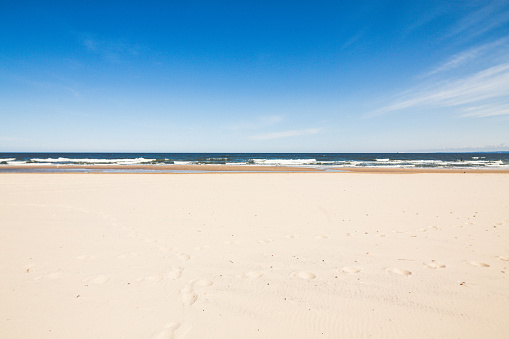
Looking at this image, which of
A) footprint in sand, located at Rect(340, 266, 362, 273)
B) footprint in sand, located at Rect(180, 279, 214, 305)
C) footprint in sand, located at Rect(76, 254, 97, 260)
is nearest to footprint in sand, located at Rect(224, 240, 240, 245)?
footprint in sand, located at Rect(180, 279, 214, 305)

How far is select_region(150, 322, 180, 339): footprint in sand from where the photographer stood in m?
2.45

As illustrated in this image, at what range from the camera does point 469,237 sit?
5.12 metres

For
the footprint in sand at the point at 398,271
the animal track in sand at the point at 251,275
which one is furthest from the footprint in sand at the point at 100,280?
the footprint in sand at the point at 398,271

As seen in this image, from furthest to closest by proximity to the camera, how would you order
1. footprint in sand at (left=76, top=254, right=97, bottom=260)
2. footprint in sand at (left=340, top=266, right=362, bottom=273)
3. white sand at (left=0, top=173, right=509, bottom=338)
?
footprint in sand at (left=76, top=254, right=97, bottom=260)
footprint in sand at (left=340, top=266, right=362, bottom=273)
white sand at (left=0, top=173, right=509, bottom=338)

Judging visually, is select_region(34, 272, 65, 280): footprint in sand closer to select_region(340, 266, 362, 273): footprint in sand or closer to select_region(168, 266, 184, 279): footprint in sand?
select_region(168, 266, 184, 279): footprint in sand

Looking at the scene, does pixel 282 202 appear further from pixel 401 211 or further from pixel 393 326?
pixel 393 326

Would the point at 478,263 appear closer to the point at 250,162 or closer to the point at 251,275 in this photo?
the point at 251,275

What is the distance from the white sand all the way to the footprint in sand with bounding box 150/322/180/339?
1 centimetres

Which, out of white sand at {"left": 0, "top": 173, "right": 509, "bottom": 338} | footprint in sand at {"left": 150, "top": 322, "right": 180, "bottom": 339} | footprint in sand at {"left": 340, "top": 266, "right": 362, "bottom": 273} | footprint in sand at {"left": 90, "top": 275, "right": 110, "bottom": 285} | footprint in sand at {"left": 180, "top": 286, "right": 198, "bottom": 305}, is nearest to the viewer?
footprint in sand at {"left": 150, "top": 322, "right": 180, "bottom": 339}

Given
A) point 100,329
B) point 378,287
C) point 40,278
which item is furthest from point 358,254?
point 40,278

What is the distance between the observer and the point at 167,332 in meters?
2.51

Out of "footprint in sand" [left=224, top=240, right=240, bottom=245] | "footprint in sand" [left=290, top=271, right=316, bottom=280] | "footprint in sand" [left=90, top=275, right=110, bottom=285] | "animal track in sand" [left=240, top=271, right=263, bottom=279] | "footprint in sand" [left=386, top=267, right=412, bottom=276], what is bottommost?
"animal track in sand" [left=240, top=271, right=263, bottom=279]

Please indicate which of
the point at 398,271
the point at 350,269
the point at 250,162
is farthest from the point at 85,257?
the point at 250,162

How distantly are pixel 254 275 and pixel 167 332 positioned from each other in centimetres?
148
